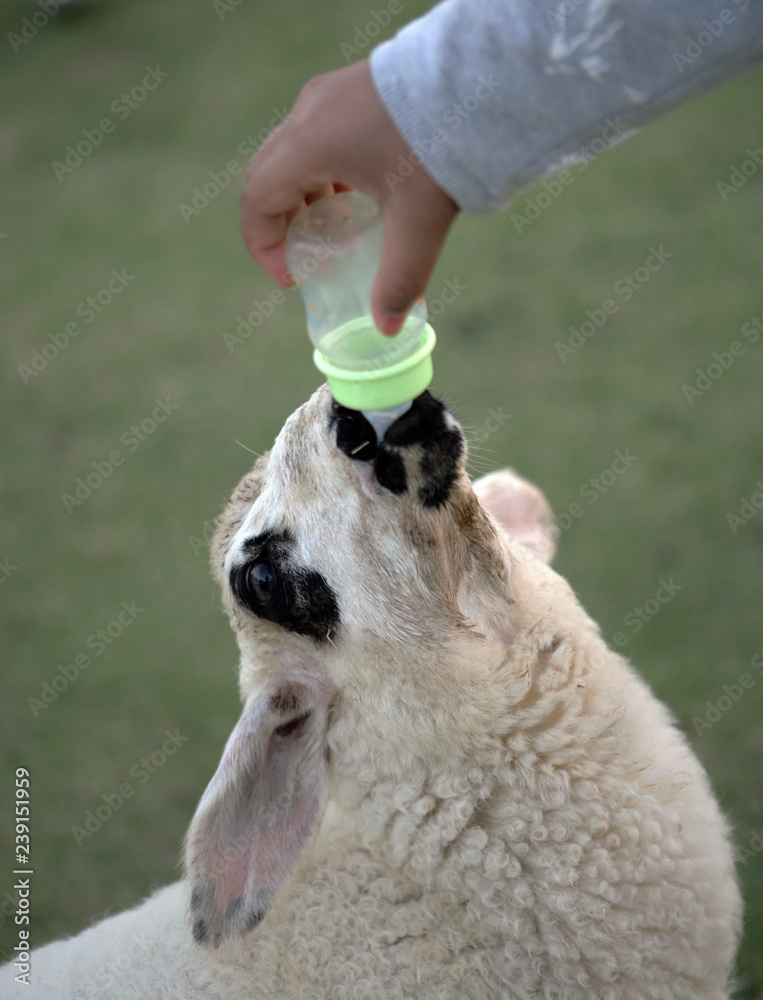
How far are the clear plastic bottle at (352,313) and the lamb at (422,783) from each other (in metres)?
0.20

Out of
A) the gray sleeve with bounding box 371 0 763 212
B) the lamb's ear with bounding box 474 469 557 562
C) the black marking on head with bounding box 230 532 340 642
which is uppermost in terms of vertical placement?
the gray sleeve with bounding box 371 0 763 212

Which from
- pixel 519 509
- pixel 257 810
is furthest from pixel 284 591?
pixel 519 509

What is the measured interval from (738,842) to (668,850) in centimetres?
158

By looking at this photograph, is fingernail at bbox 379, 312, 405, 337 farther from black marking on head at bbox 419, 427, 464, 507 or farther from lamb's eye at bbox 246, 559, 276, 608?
lamb's eye at bbox 246, 559, 276, 608

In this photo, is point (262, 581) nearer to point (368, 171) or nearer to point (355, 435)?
point (355, 435)

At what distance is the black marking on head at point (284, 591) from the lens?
211cm

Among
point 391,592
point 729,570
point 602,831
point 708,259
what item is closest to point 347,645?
point 391,592

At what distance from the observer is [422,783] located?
6.75 feet

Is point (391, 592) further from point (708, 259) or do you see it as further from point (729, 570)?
point (708, 259)

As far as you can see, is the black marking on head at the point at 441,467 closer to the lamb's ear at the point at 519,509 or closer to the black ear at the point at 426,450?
the black ear at the point at 426,450

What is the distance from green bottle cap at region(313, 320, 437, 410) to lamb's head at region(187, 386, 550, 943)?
0.17m

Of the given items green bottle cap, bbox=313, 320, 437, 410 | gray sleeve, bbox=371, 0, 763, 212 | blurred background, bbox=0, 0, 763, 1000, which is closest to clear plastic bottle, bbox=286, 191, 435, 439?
green bottle cap, bbox=313, 320, 437, 410

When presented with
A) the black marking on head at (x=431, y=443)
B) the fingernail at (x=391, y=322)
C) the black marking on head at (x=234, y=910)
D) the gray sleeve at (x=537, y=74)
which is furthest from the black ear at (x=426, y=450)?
the black marking on head at (x=234, y=910)

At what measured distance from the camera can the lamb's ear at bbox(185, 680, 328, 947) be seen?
199 centimetres
